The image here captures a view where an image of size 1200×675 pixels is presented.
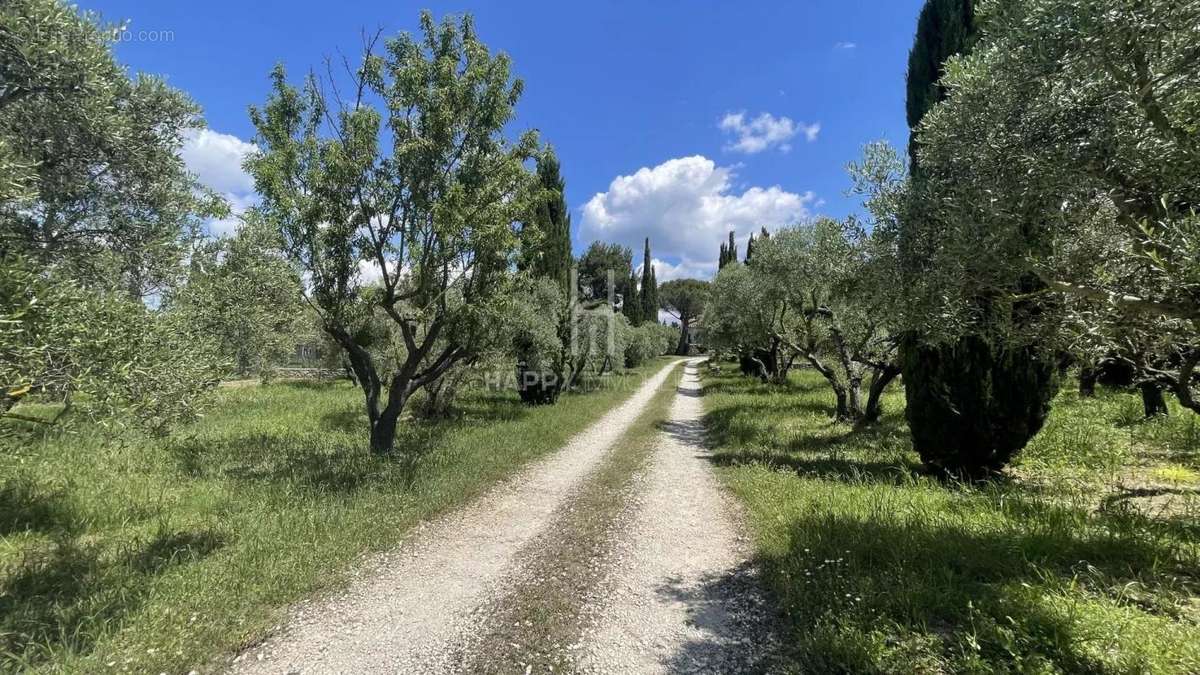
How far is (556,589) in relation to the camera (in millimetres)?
5230

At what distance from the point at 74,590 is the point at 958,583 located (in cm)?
865

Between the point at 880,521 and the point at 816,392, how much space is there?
728 inches

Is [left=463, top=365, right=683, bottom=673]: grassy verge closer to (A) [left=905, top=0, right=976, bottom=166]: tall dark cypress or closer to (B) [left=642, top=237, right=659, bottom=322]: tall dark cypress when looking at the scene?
(A) [left=905, top=0, right=976, bottom=166]: tall dark cypress

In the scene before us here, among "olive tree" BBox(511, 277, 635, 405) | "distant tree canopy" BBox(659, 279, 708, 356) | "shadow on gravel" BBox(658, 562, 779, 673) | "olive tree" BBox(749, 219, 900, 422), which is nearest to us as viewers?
"shadow on gravel" BBox(658, 562, 779, 673)

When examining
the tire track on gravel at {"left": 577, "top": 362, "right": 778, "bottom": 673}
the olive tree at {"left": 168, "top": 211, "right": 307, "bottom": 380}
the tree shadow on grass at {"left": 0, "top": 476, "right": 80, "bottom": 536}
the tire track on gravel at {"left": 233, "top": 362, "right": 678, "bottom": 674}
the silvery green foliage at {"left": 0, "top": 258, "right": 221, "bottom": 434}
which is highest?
the olive tree at {"left": 168, "top": 211, "right": 307, "bottom": 380}

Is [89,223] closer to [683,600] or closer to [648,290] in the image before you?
[683,600]

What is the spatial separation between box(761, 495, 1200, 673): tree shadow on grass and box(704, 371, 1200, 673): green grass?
0.05ft

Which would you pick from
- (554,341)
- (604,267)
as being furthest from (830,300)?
(604,267)

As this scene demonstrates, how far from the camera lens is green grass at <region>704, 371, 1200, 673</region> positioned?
365cm

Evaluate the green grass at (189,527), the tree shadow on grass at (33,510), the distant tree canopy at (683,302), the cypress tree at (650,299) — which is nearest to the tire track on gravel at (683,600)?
the green grass at (189,527)

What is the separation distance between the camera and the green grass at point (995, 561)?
12.0 ft

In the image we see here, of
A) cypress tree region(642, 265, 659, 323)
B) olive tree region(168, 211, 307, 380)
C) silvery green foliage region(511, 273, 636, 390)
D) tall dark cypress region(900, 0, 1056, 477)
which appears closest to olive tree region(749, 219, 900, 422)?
tall dark cypress region(900, 0, 1056, 477)

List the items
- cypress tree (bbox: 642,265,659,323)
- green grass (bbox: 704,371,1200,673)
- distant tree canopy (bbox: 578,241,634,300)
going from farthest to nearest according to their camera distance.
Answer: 1. cypress tree (bbox: 642,265,659,323)
2. distant tree canopy (bbox: 578,241,634,300)
3. green grass (bbox: 704,371,1200,673)

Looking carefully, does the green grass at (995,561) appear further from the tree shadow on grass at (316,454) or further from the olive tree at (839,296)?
the tree shadow on grass at (316,454)
